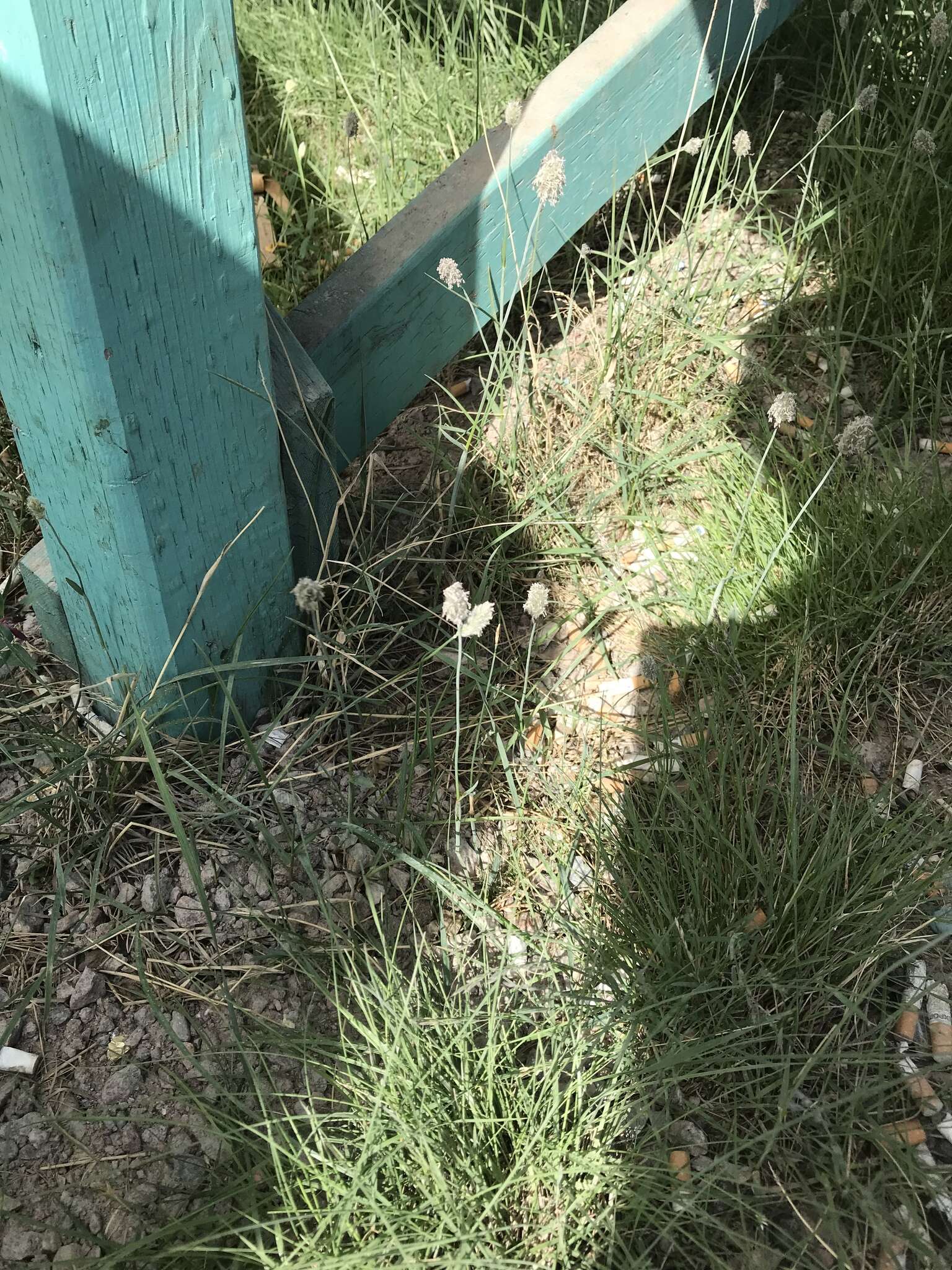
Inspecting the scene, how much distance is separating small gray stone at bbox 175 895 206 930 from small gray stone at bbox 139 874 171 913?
0.02 m

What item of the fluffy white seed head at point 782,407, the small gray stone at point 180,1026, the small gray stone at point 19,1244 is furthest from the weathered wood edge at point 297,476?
the small gray stone at point 19,1244

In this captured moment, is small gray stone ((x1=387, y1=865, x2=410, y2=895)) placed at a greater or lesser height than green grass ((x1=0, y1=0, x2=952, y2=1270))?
lesser

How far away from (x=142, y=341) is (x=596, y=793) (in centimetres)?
100

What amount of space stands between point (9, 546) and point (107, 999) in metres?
0.95

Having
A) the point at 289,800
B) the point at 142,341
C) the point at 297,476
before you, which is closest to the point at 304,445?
the point at 297,476

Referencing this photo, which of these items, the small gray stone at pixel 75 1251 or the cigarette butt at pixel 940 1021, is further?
the cigarette butt at pixel 940 1021

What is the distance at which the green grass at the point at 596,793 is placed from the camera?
1.43 meters

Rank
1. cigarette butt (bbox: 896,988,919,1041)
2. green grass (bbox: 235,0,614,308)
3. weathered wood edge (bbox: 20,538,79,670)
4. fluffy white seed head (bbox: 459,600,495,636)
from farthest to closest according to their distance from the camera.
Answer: green grass (bbox: 235,0,614,308), weathered wood edge (bbox: 20,538,79,670), cigarette butt (bbox: 896,988,919,1041), fluffy white seed head (bbox: 459,600,495,636)

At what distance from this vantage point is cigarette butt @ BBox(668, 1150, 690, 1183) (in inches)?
58.0

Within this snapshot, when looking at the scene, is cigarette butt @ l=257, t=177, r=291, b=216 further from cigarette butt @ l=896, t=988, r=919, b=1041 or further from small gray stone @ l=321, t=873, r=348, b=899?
cigarette butt @ l=896, t=988, r=919, b=1041

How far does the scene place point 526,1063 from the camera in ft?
5.33

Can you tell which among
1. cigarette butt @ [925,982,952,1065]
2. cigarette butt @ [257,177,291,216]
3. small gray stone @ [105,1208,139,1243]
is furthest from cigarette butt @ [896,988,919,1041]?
cigarette butt @ [257,177,291,216]

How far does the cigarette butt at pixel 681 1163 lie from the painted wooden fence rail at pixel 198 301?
38.4 inches

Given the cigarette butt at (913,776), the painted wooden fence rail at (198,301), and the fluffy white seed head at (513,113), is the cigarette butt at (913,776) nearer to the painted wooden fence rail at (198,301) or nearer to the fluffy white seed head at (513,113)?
the painted wooden fence rail at (198,301)
